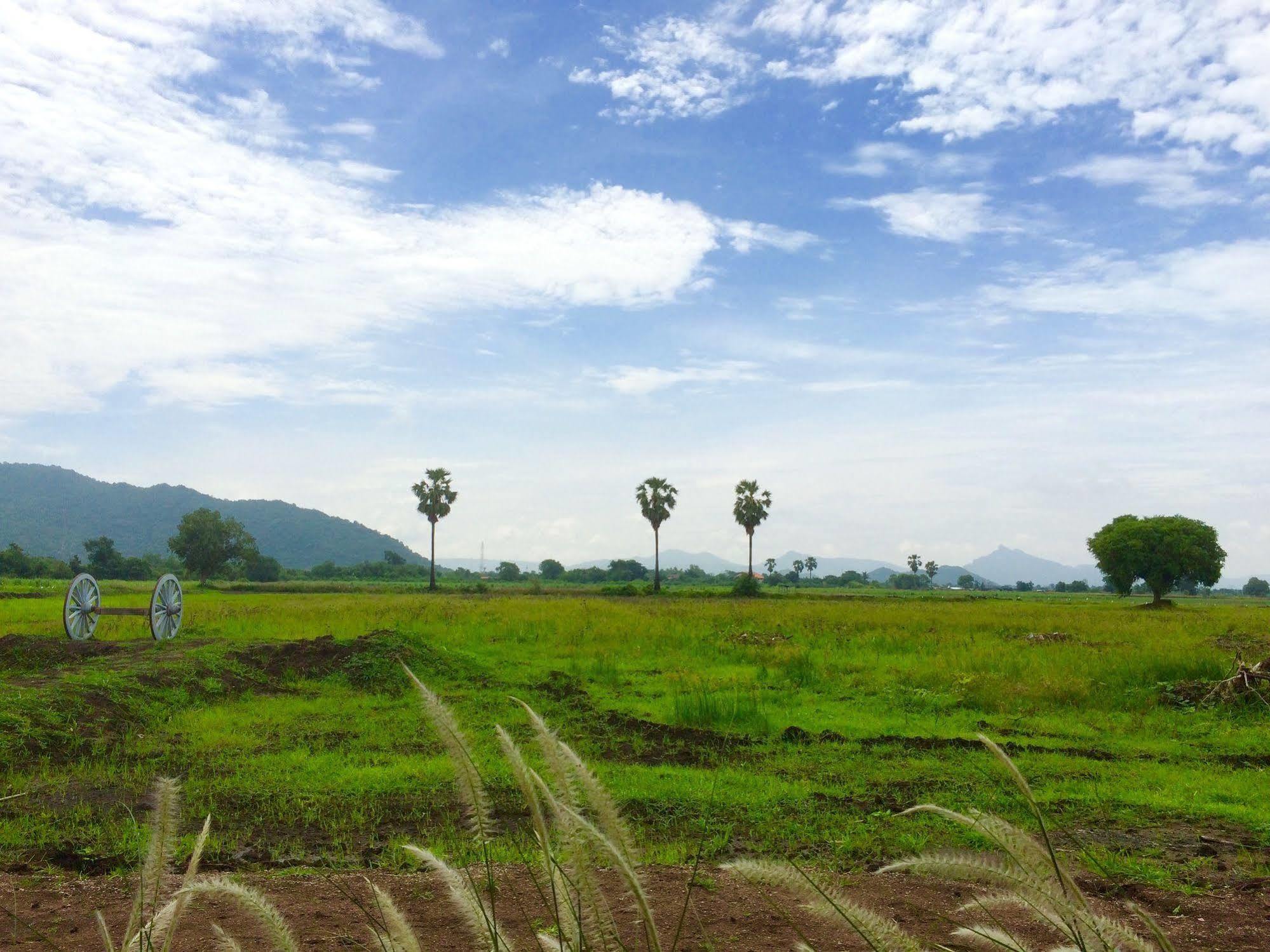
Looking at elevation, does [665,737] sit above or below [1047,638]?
below

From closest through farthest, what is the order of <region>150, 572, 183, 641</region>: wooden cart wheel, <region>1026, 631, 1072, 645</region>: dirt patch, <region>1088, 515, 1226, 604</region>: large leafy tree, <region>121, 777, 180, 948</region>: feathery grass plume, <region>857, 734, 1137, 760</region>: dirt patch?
<region>121, 777, 180, 948</region>: feathery grass plume
<region>857, 734, 1137, 760</region>: dirt patch
<region>150, 572, 183, 641</region>: wooden cart wheel
<region>1026, 631, 1072, 645</region>: dirt patch
<region>1088, 515, 1226, 604</region>: large leafy tree

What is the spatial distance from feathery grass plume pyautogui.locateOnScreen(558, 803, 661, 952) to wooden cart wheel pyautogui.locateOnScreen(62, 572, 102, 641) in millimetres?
18474

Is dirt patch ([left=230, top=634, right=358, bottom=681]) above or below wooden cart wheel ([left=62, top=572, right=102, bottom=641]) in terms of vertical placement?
below

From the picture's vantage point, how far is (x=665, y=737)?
11016mm

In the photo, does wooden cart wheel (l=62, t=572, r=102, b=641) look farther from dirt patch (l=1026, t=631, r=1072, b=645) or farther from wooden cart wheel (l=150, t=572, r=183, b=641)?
dirt patch (l=1026, t=631, r=1072, b=645)

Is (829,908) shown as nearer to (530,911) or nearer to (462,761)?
(462,761)

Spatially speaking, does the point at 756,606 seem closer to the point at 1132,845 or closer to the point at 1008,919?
the point at 1132,845

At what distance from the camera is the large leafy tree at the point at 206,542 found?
6644cm

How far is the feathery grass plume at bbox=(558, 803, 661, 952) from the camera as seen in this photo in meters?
1.07

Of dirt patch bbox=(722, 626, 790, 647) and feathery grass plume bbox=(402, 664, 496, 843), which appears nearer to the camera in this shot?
feathery grass plume bbox=(402, 664, 496, 843)

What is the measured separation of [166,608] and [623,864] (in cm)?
2059

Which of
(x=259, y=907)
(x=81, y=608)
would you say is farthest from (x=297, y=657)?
(x=259, y=907)

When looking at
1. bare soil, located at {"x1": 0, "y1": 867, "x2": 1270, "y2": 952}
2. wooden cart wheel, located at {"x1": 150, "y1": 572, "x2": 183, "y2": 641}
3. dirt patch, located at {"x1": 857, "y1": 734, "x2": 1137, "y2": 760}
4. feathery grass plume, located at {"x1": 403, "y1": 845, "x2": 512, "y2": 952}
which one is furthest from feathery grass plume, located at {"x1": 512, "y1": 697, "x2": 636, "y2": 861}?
wooden cart wheel, located at {"x1": 150, "y1": 572, "x2": 183, "y2": 641}

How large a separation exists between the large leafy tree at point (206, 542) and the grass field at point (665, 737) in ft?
159
